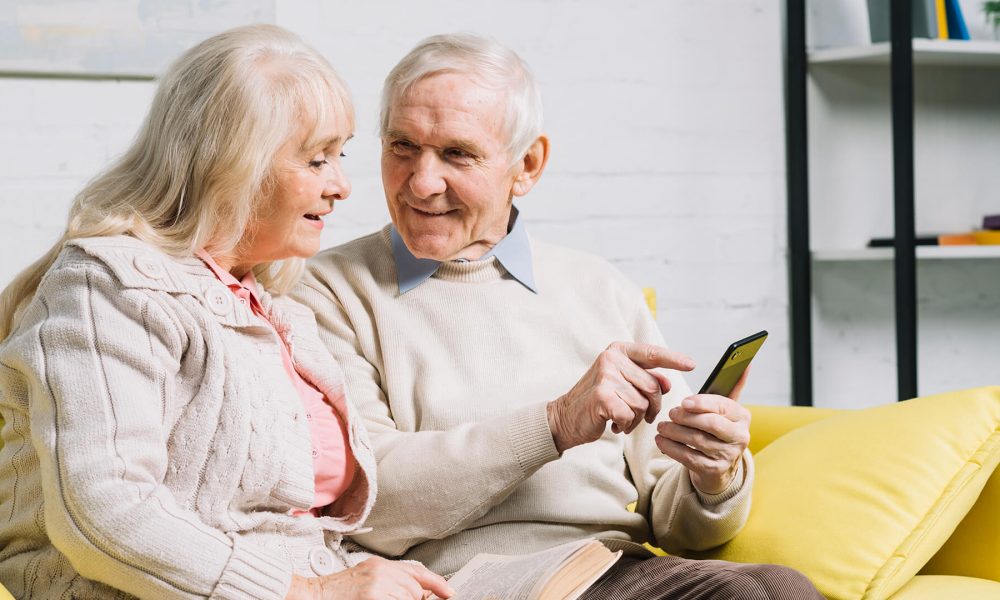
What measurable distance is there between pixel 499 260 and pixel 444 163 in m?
0.17

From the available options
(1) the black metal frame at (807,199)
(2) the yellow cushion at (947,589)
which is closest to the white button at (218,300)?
(2) the yellow cushion at (947,589)

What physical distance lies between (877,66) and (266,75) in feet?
7.42

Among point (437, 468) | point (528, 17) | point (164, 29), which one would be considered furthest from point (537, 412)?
point (528, 17)

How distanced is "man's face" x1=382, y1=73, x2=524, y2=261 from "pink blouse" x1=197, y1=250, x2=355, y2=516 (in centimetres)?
29

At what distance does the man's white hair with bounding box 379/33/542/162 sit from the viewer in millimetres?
1523

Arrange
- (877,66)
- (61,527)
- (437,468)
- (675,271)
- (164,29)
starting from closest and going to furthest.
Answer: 1. (61,527)
2. (437,468)
3. (164,29)
4. (675,271)
5. (877,66)

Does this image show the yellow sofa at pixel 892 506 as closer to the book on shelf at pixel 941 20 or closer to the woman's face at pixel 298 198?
the woman's face at pixel 298 198

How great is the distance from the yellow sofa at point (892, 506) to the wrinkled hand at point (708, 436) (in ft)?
0.50

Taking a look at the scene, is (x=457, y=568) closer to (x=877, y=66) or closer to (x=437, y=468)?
(x=437, y=468)

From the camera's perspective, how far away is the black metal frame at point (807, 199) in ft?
8.63

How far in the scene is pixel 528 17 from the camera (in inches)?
100.0

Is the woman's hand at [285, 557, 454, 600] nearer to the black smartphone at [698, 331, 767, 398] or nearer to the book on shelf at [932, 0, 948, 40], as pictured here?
the black smartphone at [698, 331, 767, 398]

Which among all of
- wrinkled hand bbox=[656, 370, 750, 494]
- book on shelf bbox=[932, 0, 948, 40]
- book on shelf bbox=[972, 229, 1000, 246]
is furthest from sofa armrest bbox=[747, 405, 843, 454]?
book on shelf bbox=[932, 0, 948, 40]

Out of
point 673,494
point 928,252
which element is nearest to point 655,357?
point 673,494
